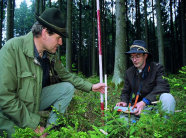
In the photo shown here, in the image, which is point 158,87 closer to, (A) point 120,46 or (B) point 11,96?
(B) point 11,96

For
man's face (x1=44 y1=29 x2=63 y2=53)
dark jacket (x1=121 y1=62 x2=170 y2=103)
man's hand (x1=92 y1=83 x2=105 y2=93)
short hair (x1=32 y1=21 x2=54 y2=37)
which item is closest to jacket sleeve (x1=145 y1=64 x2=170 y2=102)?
dark jacket (x1=121 y1=62 x2=170 y2=103)

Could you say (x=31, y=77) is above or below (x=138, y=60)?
below

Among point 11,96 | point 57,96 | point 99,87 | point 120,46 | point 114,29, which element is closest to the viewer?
point 11,96

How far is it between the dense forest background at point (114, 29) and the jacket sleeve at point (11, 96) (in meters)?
1.10

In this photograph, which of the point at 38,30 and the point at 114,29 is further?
the point at 114,29

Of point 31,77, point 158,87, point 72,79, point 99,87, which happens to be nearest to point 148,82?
point 158,87

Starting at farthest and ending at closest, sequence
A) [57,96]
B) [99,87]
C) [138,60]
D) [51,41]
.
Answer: [138,60], [99,87], [57,96], [51,41]

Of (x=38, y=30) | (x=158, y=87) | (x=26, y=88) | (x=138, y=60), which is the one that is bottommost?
(x=158, y=87)

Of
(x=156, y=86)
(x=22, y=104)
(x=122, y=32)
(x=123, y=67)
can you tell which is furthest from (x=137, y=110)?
(x=122, y=32)

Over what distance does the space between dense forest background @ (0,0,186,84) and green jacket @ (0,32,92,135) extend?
3.00ft

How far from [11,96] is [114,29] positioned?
95.4 feet

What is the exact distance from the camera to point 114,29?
29531 millimetres

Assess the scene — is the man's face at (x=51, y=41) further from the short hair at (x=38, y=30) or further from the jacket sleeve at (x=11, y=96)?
the jacket sleeve at (x=11, y=96)

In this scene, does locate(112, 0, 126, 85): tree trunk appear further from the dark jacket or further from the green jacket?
the green jacket
